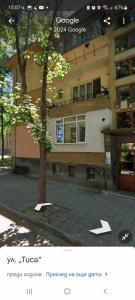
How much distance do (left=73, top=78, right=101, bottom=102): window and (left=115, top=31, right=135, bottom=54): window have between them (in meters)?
1.52

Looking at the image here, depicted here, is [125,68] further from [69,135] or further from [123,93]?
[69,135]

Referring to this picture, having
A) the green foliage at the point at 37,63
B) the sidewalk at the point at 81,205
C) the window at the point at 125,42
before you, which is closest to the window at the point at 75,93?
the window at the point at 125,42

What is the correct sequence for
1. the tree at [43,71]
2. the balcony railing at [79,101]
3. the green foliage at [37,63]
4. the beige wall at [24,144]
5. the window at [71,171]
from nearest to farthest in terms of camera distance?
the tree at [43,71]
the green foliage at [37,63]
the balcony railing at [79,101]
the window at [71,171]
the beige wall at [24,144]

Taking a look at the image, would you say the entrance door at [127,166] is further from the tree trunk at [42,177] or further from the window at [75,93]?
the tree trunk at [42,177]

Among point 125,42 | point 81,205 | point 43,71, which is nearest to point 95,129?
point 125,42

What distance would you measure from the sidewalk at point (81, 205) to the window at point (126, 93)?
11.4 ft

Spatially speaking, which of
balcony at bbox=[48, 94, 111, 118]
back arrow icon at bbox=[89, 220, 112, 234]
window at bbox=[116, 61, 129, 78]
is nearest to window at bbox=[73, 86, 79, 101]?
balcony at bbox=[48, 94, 111, 118]

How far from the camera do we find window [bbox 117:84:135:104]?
938 cm

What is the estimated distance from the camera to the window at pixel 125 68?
9.32 m

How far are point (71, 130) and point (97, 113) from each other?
1822mm

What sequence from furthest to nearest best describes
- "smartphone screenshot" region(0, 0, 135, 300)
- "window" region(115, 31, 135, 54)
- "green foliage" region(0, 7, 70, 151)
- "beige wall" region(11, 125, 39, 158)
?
"beige wall" region(11, 125, 39, 158) → "window" region(115, 31, 135, 54) → "green foliage" region(0, 7, 70, 151) → "smartphone screenshot" region(0, 0, 135, 300)

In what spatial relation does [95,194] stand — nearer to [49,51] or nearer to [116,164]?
[116,164]

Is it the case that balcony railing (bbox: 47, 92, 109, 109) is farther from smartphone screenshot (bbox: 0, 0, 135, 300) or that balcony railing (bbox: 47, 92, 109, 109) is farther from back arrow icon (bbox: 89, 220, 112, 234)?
back arrow icon (bbox: 89, 220, 112, 234)
